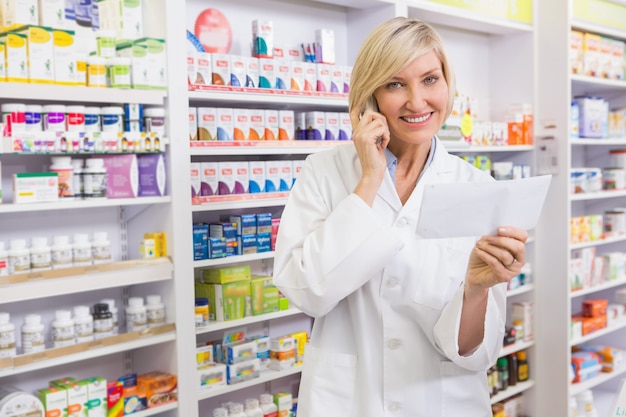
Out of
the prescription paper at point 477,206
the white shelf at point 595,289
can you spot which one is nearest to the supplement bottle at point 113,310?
the prescription paper at point 477,206

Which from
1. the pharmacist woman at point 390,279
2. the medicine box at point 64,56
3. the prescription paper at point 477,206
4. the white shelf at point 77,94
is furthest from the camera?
the medicine box at point 64,56

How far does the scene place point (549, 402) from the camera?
541 cm

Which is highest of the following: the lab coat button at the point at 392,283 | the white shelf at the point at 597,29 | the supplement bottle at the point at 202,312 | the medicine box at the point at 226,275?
the white shelf at the point at 597,29

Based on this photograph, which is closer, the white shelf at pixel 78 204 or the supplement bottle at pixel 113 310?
the white shelf at pixel 78 204

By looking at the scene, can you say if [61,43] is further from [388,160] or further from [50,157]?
[388,160]

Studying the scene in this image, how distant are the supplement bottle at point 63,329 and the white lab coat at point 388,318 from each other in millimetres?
1356

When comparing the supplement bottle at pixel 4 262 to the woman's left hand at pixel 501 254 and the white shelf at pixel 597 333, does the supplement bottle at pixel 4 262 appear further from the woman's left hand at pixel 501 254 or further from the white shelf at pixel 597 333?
the white shelf at pixel 597 333

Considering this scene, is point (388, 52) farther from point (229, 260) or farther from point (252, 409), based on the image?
point (252, 409)

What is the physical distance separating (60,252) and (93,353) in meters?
0.44

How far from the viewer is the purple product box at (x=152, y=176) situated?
10.5 ft

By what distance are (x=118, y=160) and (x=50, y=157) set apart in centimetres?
31

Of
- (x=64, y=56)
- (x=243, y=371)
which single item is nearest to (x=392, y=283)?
(x=64, y=56)

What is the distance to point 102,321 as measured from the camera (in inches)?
122

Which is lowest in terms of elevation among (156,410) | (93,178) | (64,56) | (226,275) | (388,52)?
(156,410)
